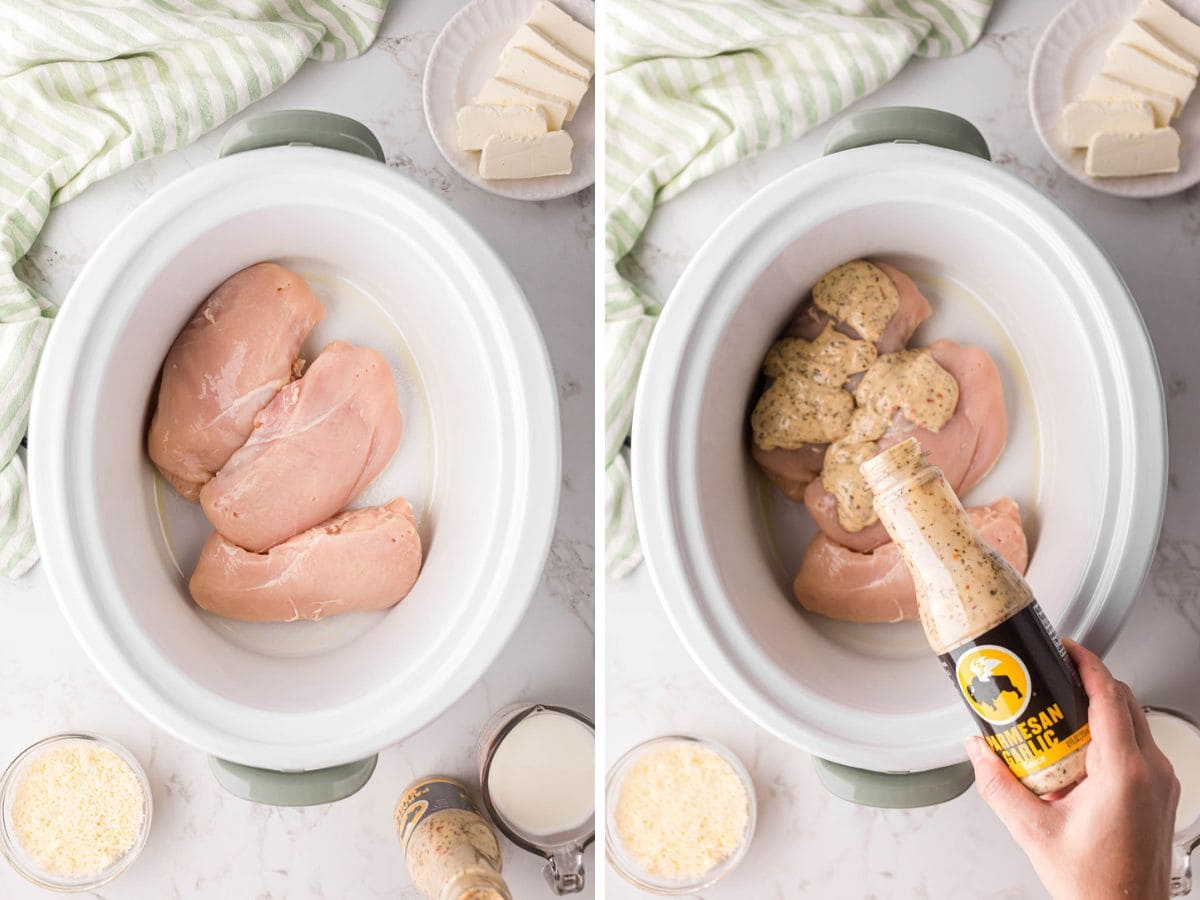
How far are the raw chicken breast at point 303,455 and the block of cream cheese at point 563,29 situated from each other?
30 cm

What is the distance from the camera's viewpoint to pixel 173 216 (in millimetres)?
703

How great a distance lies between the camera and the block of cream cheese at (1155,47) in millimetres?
816

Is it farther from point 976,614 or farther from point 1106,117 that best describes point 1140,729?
point 1106,117

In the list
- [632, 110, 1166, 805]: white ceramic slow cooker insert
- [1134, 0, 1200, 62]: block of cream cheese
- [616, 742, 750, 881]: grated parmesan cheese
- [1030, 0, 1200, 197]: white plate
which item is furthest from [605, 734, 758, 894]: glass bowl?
[1134, 0, 1200, 62]: block of cream cheese

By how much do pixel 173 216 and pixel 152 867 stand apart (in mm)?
599

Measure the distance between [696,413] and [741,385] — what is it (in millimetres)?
125

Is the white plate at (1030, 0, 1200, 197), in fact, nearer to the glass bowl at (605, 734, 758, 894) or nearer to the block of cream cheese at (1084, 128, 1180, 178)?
the block of cream cheese at (1084, 128, 1180, 178)

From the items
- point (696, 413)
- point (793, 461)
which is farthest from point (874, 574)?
point (696, 413)

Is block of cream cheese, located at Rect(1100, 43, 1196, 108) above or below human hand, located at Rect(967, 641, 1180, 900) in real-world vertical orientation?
above

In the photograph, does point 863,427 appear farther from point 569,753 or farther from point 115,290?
point 115,290

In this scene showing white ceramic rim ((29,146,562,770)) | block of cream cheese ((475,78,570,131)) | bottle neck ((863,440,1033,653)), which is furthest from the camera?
block of cream cheese ((475,78,570,131))

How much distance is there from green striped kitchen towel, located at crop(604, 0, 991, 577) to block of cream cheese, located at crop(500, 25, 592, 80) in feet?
0.20

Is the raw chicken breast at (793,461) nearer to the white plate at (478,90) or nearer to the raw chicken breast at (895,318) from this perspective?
the raw chicken breast at (895,318)

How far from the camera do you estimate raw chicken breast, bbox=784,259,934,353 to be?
32.5 inches
